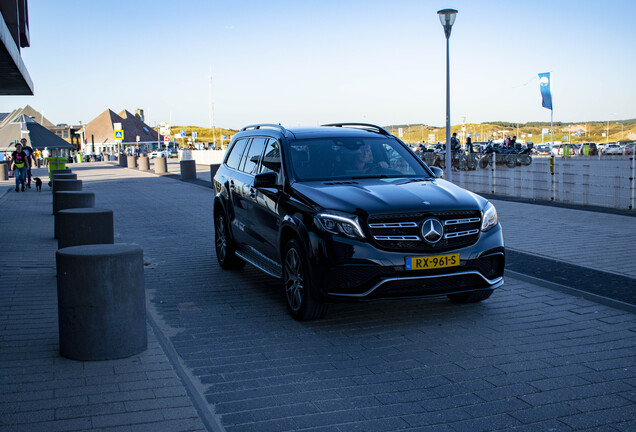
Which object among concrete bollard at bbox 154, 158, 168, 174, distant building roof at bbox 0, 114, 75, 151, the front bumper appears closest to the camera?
the front bumper

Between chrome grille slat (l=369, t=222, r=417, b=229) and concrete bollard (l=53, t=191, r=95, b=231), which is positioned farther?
concrete bollard (l=53, t=191, r=95, b=231)

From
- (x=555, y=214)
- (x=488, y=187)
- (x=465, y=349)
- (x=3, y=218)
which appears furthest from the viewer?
(x=488, y=187)

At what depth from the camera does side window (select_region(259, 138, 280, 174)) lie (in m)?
7.21

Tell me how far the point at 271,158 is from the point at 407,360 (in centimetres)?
304

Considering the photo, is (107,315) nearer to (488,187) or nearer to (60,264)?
(60,264)

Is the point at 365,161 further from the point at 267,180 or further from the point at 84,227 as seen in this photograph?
the point at 84,227

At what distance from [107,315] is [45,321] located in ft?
4.89

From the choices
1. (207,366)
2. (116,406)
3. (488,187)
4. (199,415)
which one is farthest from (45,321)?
(488,187)

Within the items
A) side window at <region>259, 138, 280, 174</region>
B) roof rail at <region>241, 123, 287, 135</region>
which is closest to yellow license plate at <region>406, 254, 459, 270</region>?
side window at <region>259, 138, 280, 174</region>

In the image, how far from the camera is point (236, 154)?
29.1 ft

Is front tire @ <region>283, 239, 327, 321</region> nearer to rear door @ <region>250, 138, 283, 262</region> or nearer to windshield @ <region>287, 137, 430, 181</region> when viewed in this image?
rear door @ <region>250, 138, 283, 262</region>

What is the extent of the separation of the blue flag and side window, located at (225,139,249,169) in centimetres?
3302

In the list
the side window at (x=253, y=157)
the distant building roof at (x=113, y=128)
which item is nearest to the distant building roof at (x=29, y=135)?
the side window at (x=253, y=157)

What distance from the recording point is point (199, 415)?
402 cm
